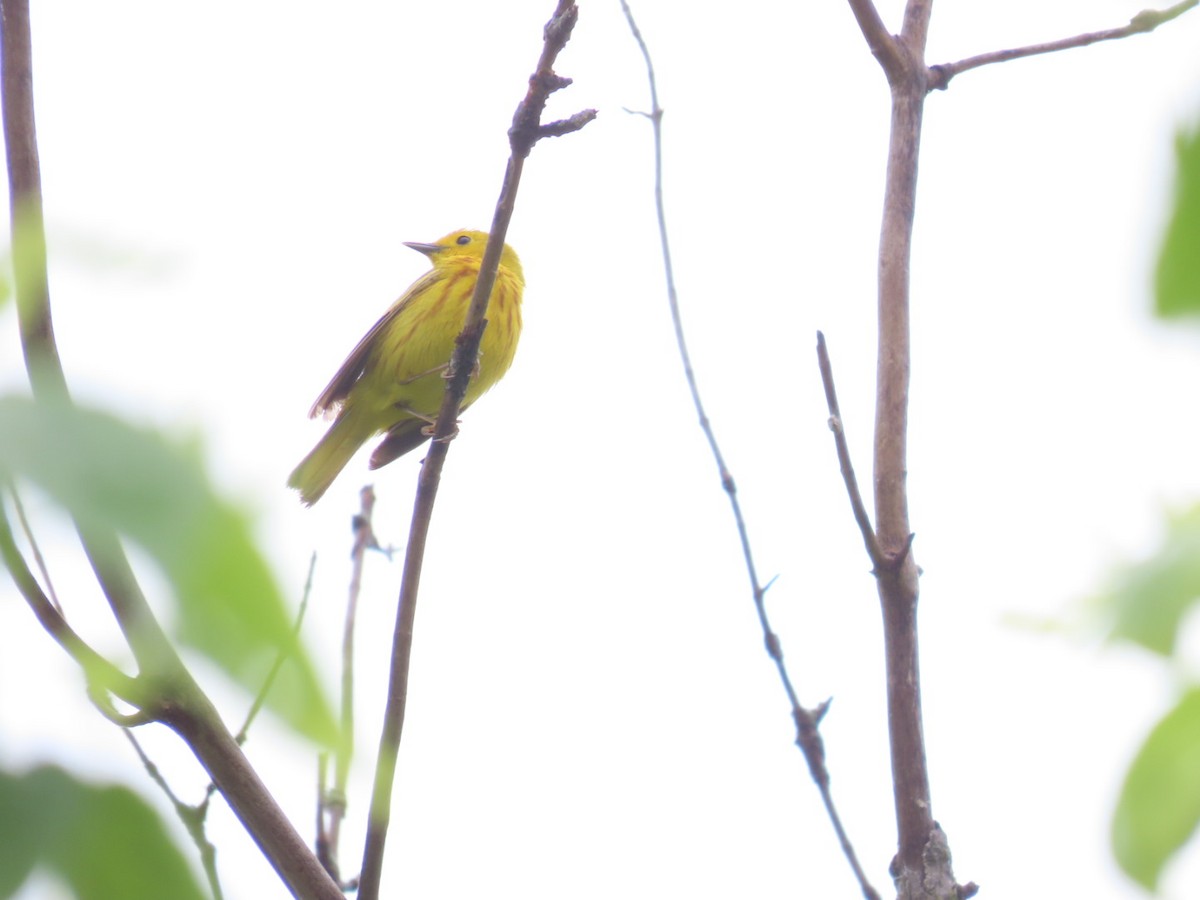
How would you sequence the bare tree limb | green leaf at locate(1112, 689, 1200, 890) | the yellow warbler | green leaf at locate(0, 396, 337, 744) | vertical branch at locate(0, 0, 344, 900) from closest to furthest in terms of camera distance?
green leaf at locate(0, 396, 337, 744) → green leaf at locate(1112, 689, 1200, 890) → vertical branch at locate(0, 0, 344, 900) → the bare tree limb → the yellow warbler

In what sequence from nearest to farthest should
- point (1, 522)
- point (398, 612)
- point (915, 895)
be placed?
point (1, 522)
point (915, 895)
point (398, 612)

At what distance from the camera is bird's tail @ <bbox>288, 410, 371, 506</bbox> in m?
7.14

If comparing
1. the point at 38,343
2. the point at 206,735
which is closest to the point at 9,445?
the point at 38,343

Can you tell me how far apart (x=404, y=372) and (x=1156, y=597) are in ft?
20.7

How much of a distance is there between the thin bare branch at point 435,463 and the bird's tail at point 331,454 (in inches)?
153

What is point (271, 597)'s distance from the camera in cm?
59

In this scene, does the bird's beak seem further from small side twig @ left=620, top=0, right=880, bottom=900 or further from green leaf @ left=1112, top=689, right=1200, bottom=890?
green leaf @ left=1112, top=689, right=1200, bottom=890

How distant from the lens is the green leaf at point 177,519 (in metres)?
0.57

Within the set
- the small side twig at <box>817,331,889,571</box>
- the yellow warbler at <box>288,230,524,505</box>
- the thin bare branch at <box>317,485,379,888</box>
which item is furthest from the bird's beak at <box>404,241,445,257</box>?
the small side twig at <box>817,331,889,571</box>

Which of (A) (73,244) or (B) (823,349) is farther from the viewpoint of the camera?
(B) (823,349)

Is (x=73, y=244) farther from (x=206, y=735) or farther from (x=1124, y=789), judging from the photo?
(x=206, y=735)

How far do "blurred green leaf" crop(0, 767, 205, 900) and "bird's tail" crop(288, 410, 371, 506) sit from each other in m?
6.34

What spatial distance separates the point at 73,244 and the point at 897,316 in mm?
2198

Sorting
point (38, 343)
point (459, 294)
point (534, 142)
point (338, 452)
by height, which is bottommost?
point (38, 343)
